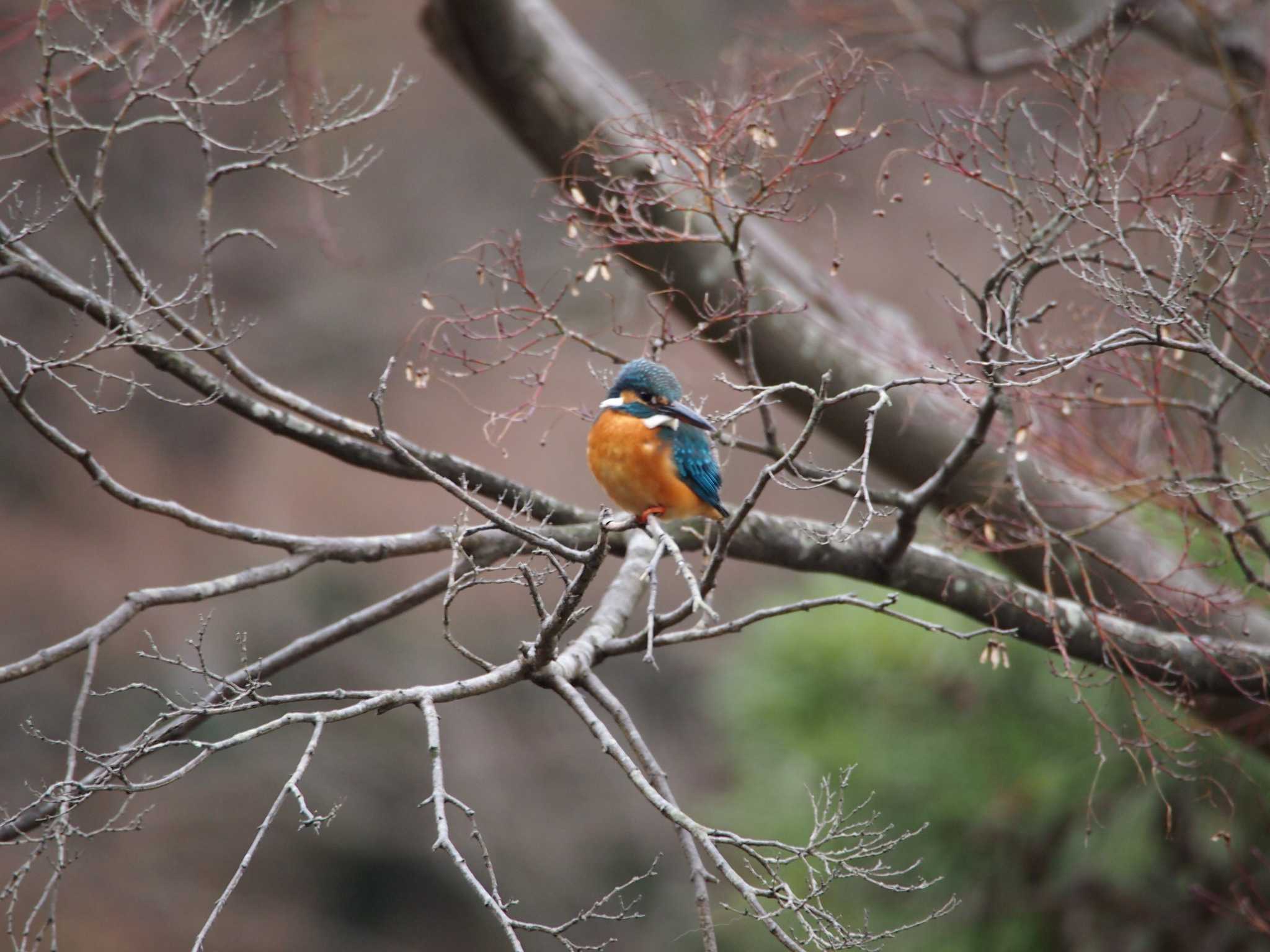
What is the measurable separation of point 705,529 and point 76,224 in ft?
20.4

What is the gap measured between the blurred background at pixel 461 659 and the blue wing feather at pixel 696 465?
945 mm

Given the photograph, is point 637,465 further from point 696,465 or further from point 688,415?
point 688,415

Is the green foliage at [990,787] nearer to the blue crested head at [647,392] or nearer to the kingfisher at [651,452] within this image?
the kingfisher at [651,452]

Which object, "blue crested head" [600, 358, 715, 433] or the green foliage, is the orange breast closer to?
"blue crested head" [600, 358, 715, 433]

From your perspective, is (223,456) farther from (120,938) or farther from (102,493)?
(120,938)

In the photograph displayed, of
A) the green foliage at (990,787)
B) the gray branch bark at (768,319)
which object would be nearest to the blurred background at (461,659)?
the green foliage at (990,787)

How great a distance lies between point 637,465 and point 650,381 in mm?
203

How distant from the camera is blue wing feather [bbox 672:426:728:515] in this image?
2498 millimetres

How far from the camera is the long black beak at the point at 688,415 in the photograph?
2.07m

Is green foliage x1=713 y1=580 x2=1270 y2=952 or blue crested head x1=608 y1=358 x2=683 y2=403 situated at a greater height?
blue crested head x1=608 y1=358 x2=683 y2=403

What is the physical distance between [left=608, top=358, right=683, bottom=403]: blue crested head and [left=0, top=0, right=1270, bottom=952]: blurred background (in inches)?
38.3

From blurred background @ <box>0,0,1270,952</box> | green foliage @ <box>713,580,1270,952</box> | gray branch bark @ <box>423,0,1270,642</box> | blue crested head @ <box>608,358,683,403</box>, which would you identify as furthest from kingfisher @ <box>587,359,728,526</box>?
green foliage @ <box>713,580,1270,952</box>

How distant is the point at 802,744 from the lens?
374 cm

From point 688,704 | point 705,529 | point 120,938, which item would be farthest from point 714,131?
point 688,704
